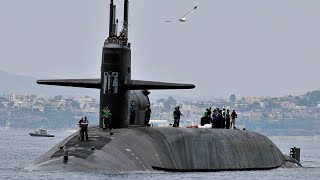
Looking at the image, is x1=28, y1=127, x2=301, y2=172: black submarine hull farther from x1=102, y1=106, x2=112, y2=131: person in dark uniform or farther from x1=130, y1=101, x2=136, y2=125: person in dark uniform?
x1=130, y1=101, x2=136, y2=125: person in dark uniform

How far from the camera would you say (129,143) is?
135 feet

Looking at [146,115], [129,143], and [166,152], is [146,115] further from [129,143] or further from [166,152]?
[129,143]

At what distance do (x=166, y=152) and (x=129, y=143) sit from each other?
7.10ft

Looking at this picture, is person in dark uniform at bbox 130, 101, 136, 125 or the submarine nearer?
the submarine

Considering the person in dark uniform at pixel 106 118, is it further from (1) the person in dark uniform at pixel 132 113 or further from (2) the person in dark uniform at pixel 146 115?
(2) the person in dark uniform at pixel 146 115

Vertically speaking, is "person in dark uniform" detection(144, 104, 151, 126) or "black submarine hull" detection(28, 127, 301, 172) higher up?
"person in dark uniform" detection(144, 104, 151, 126)

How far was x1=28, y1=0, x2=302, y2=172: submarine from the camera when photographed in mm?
38844

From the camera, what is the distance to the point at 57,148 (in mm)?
41000

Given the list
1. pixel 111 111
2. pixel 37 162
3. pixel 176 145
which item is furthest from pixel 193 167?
pixel 37 162

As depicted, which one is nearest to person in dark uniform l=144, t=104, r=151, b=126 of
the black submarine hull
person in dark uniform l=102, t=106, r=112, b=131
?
the black submarine hull

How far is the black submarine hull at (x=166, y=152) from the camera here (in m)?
38.5

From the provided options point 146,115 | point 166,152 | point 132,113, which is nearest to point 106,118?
point 166,152

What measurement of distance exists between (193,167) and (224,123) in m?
9.26

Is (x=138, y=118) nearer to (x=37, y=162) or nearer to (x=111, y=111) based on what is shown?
(x=111, y=111)
